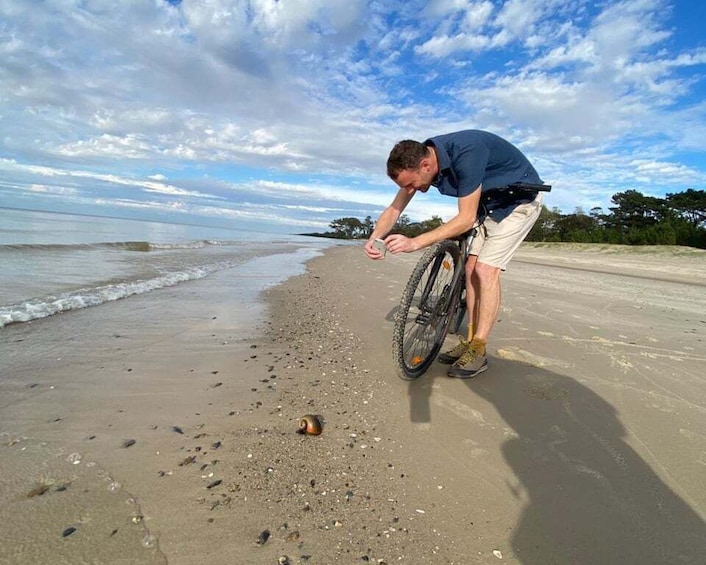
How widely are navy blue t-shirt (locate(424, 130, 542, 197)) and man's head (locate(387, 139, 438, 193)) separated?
7cm

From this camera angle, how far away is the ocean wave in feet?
13.0

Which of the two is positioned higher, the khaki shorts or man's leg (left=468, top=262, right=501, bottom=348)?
the khaki shorts

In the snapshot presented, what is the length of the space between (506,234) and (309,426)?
6.99 feet

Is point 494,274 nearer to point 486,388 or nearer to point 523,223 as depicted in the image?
point 523,223

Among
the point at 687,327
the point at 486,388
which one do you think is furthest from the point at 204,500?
the point at 687,327

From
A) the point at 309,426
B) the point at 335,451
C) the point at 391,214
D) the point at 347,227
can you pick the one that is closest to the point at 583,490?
the point at 335,451

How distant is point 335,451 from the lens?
193 centimetres

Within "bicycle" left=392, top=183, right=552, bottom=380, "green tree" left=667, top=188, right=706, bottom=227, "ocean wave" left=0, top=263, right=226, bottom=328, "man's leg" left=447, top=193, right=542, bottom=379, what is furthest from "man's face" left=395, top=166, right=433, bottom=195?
"green tree" left=667, top=188, right=706, bottom=227

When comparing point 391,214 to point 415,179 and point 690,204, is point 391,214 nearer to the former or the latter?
point 415,179

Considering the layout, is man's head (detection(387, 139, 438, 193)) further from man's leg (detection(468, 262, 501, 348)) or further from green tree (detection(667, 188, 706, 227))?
green tree (detection(667, 188, 706, 227))

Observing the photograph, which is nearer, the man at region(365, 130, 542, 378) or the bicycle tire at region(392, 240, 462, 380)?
the man at region(365, 130, 542, 378)

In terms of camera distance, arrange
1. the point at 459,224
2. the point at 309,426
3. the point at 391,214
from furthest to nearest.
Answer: the point at 391,214 < the point at 459,224 < the point at 309,426

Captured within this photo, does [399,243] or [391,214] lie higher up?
[391,214]

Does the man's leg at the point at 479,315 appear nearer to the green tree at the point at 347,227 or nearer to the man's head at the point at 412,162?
the man's head at the point at 412,162
